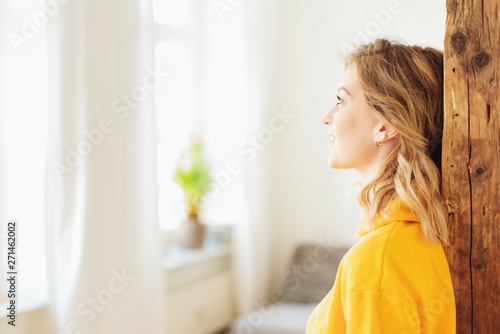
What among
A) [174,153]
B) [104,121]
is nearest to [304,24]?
[174,153]

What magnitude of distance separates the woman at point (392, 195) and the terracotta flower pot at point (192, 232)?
81.5 inches

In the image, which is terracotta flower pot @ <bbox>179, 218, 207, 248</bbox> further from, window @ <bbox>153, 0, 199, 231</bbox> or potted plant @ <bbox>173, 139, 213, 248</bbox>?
window @ <bbox>153, 0, 199, 231</bbox>

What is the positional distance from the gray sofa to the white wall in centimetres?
20

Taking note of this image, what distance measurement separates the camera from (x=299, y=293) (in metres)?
3.30

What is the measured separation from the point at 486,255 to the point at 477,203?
0.40 ft

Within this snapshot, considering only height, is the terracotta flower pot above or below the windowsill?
above

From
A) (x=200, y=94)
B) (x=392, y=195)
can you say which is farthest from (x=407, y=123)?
(x=200, y=94)

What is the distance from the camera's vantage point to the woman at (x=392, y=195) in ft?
3.39

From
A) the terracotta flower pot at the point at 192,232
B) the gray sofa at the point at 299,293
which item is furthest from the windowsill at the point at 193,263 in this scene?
the gray sofa at the point at 299,293

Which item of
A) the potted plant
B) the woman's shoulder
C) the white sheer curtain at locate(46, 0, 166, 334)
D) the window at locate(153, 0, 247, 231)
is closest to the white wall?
the window at locate(153, 0, 247, 231)

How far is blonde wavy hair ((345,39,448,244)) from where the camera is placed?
1140mm

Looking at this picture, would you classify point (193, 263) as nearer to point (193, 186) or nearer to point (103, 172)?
point (193, 186)

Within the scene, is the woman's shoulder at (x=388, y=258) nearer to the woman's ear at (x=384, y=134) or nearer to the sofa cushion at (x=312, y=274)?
the woman's ear at (x=384, y=134)

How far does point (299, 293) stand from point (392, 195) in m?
2.25
